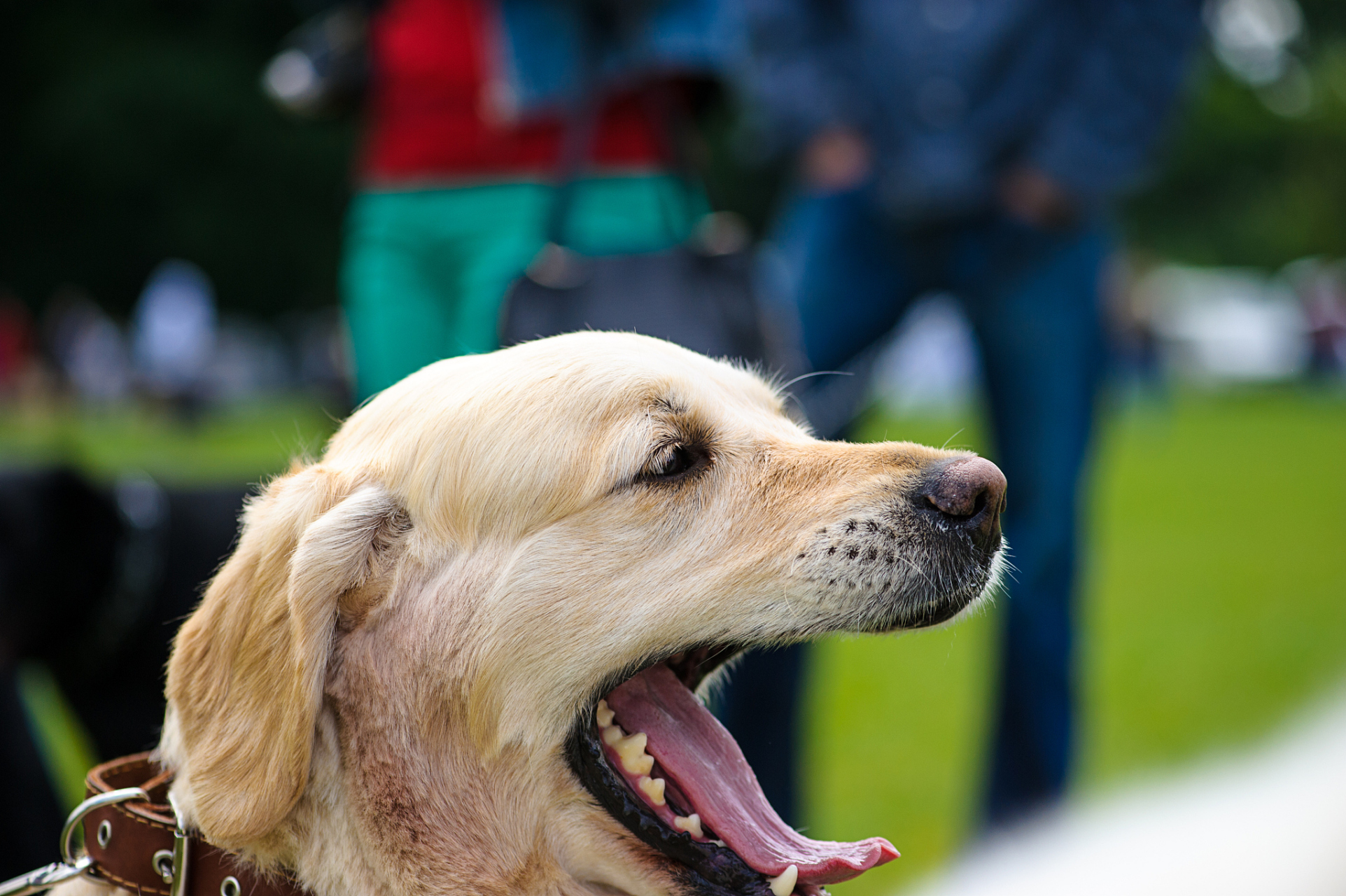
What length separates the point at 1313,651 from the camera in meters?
6.95

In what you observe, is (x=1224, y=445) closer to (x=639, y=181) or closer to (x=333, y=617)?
(x=639, y=181)

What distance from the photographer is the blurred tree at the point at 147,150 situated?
31.2 meters

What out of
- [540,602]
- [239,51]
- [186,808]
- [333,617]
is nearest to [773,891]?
[540,602]

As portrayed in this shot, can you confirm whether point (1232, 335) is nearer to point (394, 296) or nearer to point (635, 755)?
point (394, 296)

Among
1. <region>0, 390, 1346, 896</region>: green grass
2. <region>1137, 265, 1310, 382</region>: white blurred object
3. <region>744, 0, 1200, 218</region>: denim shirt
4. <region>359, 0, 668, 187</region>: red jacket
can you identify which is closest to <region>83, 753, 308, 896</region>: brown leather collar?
<region>0, 390, 1346, 896</region>: green grass

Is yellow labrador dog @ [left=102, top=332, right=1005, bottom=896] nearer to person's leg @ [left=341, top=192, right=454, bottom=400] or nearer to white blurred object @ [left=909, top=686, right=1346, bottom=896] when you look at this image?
person's leg @ [left=341, top=192, right=454, bottom=400]

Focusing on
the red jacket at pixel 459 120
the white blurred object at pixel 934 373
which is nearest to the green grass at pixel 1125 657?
the red jacket at pixel 459 120

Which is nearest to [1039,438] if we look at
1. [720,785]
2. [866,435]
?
[720,785]

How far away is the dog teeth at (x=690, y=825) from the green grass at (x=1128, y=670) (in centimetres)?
71

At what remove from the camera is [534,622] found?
6.93 feet

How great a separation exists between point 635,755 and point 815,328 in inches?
87.3

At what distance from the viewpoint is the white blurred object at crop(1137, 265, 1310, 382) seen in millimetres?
41938

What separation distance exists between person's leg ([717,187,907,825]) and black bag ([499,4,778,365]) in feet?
2.07

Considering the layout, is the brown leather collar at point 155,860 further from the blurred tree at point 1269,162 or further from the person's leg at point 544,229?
the blurred tree at point 1269,162
